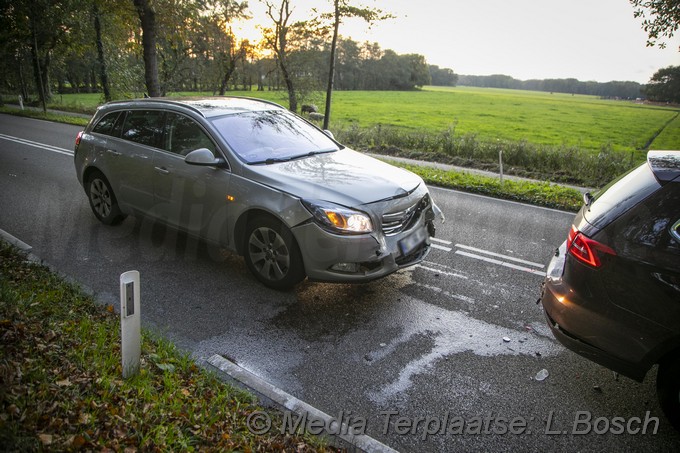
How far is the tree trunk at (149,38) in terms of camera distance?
1467 centimetres

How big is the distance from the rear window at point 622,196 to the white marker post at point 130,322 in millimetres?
3251

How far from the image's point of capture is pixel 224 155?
508 cm

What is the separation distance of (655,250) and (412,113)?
156ft

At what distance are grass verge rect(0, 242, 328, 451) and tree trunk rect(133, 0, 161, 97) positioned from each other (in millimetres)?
13652

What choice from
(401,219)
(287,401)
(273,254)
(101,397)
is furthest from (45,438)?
(401,219)

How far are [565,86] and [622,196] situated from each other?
130172 millimetres

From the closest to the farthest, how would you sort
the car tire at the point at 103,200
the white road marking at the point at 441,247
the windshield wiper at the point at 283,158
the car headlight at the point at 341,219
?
the car headlight at the point at 341,219
the windshield wiper at the point at 283,158
the white road marking at the point at 441,247
the car tire at the point at 103,200

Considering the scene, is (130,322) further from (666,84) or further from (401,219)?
(666,84)

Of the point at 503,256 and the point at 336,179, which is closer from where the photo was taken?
the point at 336,179

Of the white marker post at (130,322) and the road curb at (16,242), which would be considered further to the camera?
the road curb at (16,242)

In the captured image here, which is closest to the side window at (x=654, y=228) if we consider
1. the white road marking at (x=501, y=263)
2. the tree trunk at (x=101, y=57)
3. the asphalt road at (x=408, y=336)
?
the asphalt road at (x=408, y=336)

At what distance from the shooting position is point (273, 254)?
481cm

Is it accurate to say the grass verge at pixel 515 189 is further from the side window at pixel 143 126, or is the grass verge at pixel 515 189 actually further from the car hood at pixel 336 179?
the side window at pixel 143 126

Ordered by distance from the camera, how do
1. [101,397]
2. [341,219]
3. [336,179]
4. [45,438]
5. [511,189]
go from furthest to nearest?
1. [511,189]
2. [336,179]
3. [341,219]
4. [101,397]
5. [45,438]
